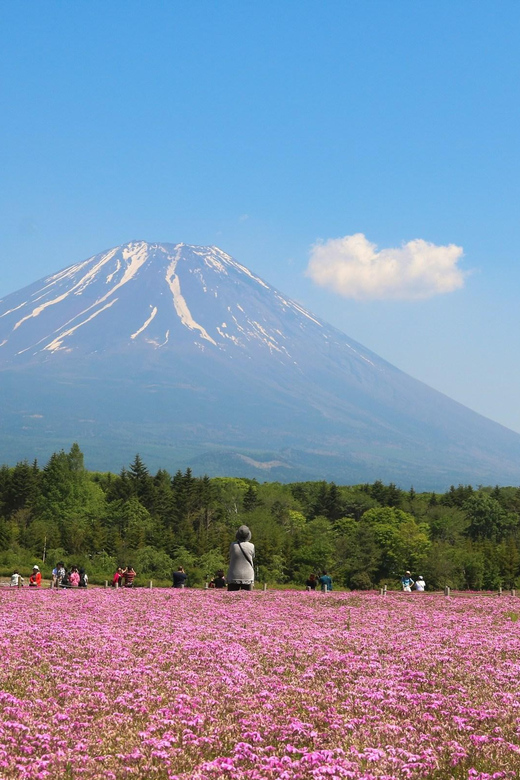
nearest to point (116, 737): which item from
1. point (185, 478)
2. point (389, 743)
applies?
point (389, 743)

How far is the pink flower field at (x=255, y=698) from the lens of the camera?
1113 cm

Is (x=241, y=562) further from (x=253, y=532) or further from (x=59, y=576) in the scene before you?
(x=253, y=532)

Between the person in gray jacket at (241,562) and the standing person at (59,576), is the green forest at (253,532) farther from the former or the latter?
the person in gray jacket at (241,562)

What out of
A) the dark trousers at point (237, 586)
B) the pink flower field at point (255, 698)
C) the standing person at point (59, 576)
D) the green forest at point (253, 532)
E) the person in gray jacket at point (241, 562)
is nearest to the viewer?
the pink flower field at point (255, 698)

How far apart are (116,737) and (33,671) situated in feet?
17.0

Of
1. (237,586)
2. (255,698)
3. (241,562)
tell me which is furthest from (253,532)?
(255,698)

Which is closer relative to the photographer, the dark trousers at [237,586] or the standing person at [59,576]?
the dark trousers at [237,586]

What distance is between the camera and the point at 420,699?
14.6 meters

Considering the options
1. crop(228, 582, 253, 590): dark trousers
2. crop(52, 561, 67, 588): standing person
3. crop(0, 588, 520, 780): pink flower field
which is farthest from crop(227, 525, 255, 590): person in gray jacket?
crop(52, 561, 67, 588): standing person

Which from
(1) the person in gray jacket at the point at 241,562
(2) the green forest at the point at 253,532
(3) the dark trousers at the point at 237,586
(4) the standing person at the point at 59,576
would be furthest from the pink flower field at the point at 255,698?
(2) the green forest at the point at 253,532

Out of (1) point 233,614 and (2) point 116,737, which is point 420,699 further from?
(1) point 233,614

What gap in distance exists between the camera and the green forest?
94.9 m

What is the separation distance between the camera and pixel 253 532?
116688 millimetres

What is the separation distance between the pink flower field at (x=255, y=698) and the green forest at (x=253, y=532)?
146 feet
